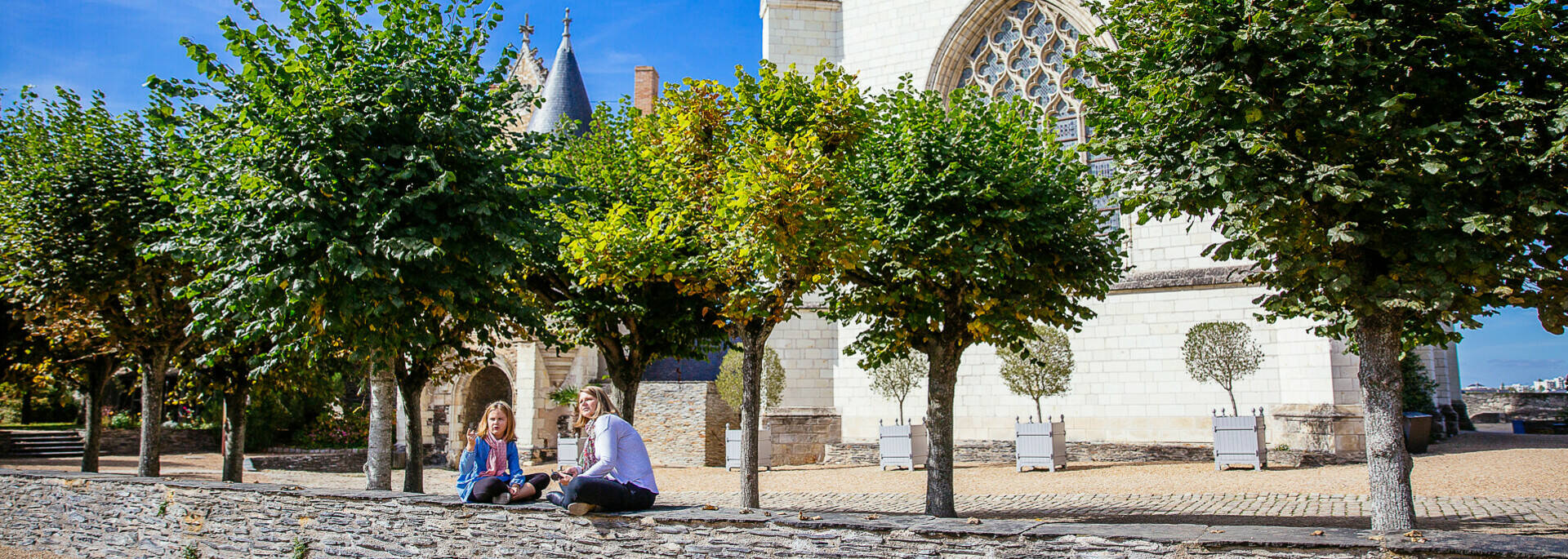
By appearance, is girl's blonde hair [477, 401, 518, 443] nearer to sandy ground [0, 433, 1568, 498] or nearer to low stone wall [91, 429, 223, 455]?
sandy ground [0, 433, 1568, 498]

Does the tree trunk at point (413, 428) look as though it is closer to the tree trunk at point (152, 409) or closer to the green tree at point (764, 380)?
the tree trunk at point (152, 409)

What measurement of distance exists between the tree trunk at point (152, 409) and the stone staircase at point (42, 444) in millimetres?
14058

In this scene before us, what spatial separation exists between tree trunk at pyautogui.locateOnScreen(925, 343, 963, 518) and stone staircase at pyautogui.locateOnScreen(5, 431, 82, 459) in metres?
23.7

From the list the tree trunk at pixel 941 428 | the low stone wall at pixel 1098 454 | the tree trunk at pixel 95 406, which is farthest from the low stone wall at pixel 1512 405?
the tree trunk at pixel 95 406

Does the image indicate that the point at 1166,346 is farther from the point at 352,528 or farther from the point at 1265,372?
the point at 352,528

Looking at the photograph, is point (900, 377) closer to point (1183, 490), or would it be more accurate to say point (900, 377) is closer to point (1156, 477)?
point (1156, 477)

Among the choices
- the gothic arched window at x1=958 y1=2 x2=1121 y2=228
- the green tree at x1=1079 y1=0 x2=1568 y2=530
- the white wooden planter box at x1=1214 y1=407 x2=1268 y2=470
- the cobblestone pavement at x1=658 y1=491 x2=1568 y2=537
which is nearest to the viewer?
the green tree at x1=1079 y1=0 x2=1568 y2=530

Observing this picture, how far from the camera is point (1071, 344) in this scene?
1869cm

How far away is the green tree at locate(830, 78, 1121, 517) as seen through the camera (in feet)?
30.1

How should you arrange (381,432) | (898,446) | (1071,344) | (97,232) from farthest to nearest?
(1071,344) → (898,446) → (97,232) → (381,432)

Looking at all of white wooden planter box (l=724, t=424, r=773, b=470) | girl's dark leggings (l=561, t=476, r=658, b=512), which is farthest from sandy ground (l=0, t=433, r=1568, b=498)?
girl's dark leggings (l=561, t=476, r=658, b=512)

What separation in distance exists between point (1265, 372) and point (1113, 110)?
11912 mm

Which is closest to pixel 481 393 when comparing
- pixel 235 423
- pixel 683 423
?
pixel 683 423

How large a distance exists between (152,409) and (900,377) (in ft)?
41.5
